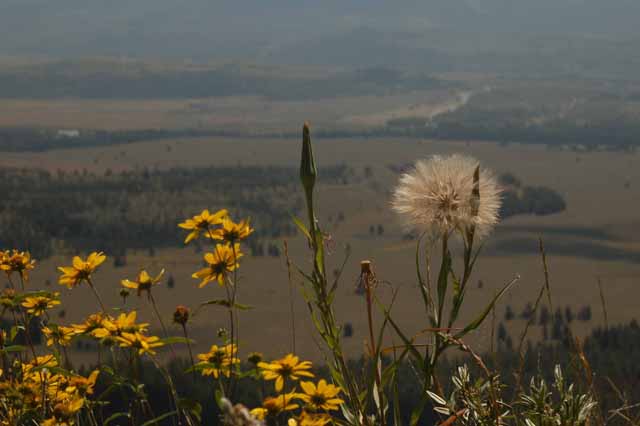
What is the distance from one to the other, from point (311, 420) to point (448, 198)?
70 cm

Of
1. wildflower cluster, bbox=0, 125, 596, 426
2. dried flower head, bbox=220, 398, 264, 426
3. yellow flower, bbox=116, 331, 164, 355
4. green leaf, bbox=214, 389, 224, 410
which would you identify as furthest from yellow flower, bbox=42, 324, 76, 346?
dried flower head, bbox=220, 398, 264, 426

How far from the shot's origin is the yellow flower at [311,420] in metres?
2.56

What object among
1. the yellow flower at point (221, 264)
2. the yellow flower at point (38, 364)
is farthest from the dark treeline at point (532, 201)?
the yellow flower at point (221, 264)

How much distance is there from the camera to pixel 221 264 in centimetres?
310

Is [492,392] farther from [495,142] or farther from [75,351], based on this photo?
[495,142]

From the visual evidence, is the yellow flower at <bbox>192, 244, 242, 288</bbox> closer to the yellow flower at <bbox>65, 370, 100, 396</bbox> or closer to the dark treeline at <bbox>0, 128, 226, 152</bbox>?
the yellow flower at <bbox>65, 370, 100, 396</bbox>

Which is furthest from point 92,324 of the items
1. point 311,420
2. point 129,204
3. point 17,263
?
point 129,204

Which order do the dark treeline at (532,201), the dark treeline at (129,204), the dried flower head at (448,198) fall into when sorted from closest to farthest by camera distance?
the dried flower head at (448,198), the dark treeline at (129,204), the dark treeline at (532,201)

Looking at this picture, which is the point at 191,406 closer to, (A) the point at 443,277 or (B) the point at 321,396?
(B) the point at 321,396

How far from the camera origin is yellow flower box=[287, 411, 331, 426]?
2562 mm

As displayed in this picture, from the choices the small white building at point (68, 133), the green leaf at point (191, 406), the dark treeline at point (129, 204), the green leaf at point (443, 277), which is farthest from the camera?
the small white building at point (68, 133)

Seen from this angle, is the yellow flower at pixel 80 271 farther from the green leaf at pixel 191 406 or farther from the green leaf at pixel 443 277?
the green leaf at pixel 443 277

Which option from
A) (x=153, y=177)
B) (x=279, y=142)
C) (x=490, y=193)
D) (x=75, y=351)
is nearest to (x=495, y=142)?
(x=279, y=142)

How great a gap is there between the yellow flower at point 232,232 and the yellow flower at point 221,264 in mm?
36
